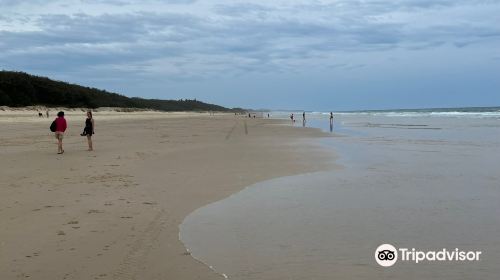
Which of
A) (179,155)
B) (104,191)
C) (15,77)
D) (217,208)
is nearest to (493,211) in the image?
(217,208)

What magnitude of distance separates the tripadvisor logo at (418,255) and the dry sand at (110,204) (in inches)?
71.1

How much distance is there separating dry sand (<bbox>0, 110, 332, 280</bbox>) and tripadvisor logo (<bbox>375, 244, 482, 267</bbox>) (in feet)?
5.92

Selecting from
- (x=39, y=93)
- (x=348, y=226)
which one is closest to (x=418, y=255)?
(x=348, y=226)

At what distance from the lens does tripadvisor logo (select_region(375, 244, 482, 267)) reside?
5.19m

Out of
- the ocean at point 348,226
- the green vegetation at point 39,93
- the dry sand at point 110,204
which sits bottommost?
the ocean at point 348,226

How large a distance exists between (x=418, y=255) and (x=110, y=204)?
4944mm

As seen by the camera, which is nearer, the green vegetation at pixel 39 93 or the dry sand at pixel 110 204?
the dry sand at pixel 110 204

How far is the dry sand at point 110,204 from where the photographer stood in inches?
198

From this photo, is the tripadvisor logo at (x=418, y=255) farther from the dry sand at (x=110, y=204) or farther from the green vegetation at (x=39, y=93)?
the green vegetation at (x=39, y=93)

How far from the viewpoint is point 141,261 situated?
5141 millimetres

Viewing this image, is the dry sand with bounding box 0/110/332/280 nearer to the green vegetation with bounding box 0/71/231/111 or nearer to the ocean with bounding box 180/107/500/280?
the ocean with bounding box 180/107/500/280

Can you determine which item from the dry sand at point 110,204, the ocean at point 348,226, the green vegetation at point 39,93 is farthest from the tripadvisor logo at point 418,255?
the green vegetation at point 39,93

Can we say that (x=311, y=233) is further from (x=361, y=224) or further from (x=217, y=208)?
(x=217, y=208)

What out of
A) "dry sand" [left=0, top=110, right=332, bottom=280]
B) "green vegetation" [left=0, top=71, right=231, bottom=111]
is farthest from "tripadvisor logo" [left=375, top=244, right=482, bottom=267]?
"green vegetation" [left=0, top=71, right=231, bottom=111]
